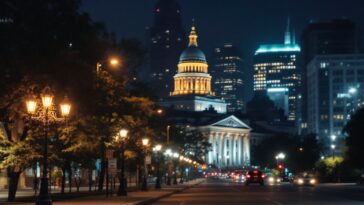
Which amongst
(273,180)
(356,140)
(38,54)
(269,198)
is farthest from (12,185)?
(273,180)

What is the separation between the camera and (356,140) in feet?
336

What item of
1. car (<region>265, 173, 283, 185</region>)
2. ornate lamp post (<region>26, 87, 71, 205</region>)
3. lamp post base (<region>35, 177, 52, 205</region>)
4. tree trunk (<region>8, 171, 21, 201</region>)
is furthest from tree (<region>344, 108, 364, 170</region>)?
lamp post base (<region>35, 177, 52, 205</region>)

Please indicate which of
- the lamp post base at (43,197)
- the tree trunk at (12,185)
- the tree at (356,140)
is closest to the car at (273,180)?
the tree at (356,140)

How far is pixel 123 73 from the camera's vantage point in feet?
229

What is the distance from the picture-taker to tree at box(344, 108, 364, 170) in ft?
332

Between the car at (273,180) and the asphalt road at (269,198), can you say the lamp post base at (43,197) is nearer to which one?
the asphalt road at (269,198)

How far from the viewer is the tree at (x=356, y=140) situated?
101 m

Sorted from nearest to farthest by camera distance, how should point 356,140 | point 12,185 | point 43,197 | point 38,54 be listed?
point 43,197 < point 38,54 < point 12,185 < point 356,140

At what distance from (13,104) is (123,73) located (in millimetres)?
26042

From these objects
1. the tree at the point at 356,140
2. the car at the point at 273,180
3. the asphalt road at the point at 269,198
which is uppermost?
the tree at the point at 356,140

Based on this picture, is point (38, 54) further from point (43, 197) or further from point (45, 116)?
point (43, 197)

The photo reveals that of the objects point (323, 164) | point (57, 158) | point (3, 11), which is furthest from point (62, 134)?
point (323, 164)

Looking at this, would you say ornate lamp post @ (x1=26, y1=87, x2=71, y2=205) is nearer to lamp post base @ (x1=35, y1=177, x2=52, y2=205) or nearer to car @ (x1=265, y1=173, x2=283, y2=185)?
lamp post base @ (x1=35, y1=177, x2=52, y2=205)

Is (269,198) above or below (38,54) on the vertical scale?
below
